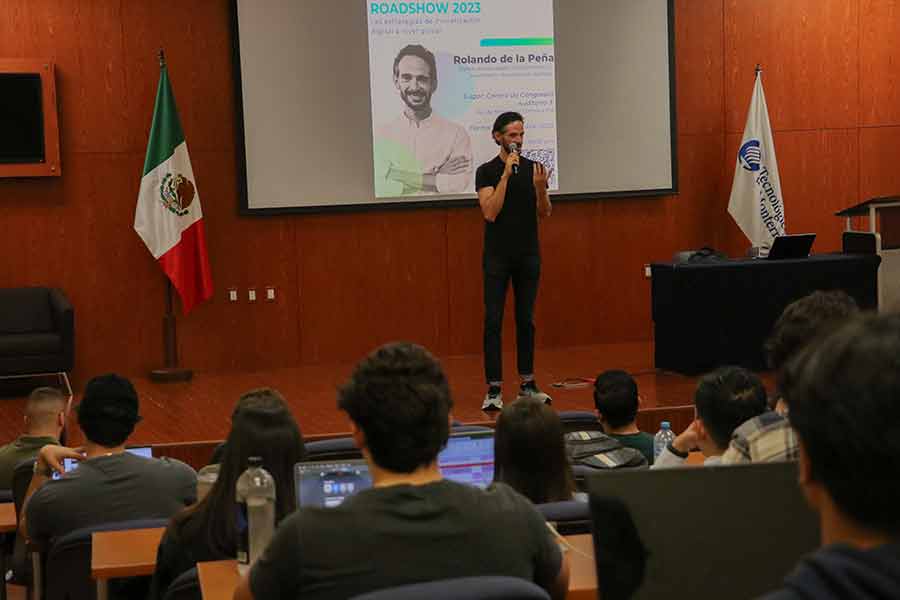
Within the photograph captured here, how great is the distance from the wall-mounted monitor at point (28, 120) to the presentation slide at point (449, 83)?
7.13 ft

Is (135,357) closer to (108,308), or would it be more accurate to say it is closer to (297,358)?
(108,308)

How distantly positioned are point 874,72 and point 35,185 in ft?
21.1

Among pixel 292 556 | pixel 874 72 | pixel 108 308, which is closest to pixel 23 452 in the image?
pixel 292 556

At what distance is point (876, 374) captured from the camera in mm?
991

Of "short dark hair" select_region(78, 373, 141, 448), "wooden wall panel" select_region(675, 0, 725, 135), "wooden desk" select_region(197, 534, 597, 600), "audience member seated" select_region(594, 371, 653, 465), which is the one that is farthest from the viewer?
"wooden wall panel" select_region(675, 0, 725, 135)

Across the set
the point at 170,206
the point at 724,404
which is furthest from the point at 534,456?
the point at 170,206

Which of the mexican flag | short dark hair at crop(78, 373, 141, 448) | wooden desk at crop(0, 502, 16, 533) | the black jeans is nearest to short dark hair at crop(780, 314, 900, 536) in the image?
short dark hair at crop(78, 373, 141, 448)

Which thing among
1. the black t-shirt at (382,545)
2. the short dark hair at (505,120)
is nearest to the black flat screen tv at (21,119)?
the short dark hair at (505,120)

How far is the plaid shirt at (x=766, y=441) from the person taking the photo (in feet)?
6.59

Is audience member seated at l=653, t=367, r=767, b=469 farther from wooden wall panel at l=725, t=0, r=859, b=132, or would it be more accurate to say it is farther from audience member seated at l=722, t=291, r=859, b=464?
wooden wall panel at l=725, t=0, r=859, b=132

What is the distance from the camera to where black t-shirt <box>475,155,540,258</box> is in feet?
22.5

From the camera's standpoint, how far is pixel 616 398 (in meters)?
4.28

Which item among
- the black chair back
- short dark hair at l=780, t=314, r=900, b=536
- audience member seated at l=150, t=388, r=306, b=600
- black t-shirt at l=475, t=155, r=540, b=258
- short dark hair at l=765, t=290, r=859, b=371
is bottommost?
the black chair back

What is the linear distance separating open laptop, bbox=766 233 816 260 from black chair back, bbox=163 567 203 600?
571 centimetres
